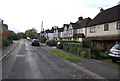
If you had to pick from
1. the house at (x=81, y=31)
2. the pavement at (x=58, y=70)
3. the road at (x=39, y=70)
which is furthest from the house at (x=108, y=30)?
the road at (x=39, y=70)

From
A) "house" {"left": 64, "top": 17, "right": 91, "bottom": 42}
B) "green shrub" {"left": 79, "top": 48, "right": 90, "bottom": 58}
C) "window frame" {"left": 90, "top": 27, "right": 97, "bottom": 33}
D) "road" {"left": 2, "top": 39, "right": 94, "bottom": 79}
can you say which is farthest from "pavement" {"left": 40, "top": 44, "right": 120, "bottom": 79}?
"house" {"left": 64, "top": 17, "right": 91, "bottom": 42}

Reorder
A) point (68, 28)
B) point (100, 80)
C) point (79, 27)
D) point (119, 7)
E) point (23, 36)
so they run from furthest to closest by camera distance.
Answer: point (23, 36) → point (68, 28) → point (79, 27) → point (119, 7) → point (100, 80)

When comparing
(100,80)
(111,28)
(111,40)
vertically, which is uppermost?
(111,28)

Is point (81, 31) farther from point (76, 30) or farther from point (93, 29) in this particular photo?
point (93, 29)

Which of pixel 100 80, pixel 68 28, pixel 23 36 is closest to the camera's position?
pixel 100 80

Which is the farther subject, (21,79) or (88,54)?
(88,54)

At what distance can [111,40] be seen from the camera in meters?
24.1

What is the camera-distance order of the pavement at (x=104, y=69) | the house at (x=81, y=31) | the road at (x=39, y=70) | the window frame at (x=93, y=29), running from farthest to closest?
1. the house at (x=81, y=31)
2. the window frame at (x=93, y=29)
3. the pavement at (x=104, y=69)
4. the road at (x=39, y=70)

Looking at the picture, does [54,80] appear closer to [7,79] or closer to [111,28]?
[7,79]

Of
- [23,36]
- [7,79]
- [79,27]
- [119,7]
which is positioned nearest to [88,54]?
[7,79]

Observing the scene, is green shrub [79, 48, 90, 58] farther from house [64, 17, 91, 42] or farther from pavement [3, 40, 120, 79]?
house [64, 17, 91, 42]

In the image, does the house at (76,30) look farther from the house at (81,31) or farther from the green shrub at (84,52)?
the green shrub at (84,52)

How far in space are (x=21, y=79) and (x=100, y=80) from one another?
4.13 m

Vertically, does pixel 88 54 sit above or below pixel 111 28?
below
